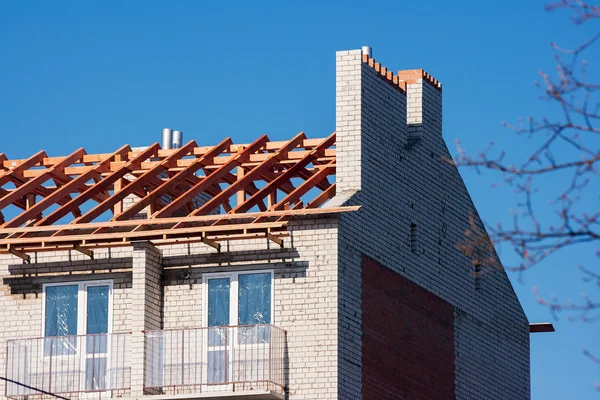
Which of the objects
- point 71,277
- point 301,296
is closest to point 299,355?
point 301,296

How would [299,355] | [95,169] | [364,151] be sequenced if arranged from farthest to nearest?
[95,169] → [364,151] → [299,355]

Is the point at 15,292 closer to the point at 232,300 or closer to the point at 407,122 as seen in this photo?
the point at 232,300

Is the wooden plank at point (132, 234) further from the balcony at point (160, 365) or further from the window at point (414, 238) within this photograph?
the window at point (414, 238)

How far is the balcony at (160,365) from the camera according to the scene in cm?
2627

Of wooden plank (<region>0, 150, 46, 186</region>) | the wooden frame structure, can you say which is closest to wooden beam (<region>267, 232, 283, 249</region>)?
the wooden frame structure

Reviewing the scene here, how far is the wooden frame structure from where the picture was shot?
89.2 ft

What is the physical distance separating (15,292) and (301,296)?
6183mm

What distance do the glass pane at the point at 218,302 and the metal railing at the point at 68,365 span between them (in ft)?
5.51

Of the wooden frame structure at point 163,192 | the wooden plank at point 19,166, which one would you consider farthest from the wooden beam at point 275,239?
the wooden plank at point 19,166

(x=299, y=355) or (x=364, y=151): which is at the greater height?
(x=364, y=151)

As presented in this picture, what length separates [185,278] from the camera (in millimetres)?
27953

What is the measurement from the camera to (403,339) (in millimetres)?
29219

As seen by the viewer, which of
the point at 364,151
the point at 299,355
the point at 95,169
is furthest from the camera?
the point at 95,169

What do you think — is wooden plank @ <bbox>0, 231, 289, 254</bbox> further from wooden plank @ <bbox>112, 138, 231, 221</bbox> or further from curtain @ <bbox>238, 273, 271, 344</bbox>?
curtain @ <bbox>238, 273, 271, 344</bbox>
